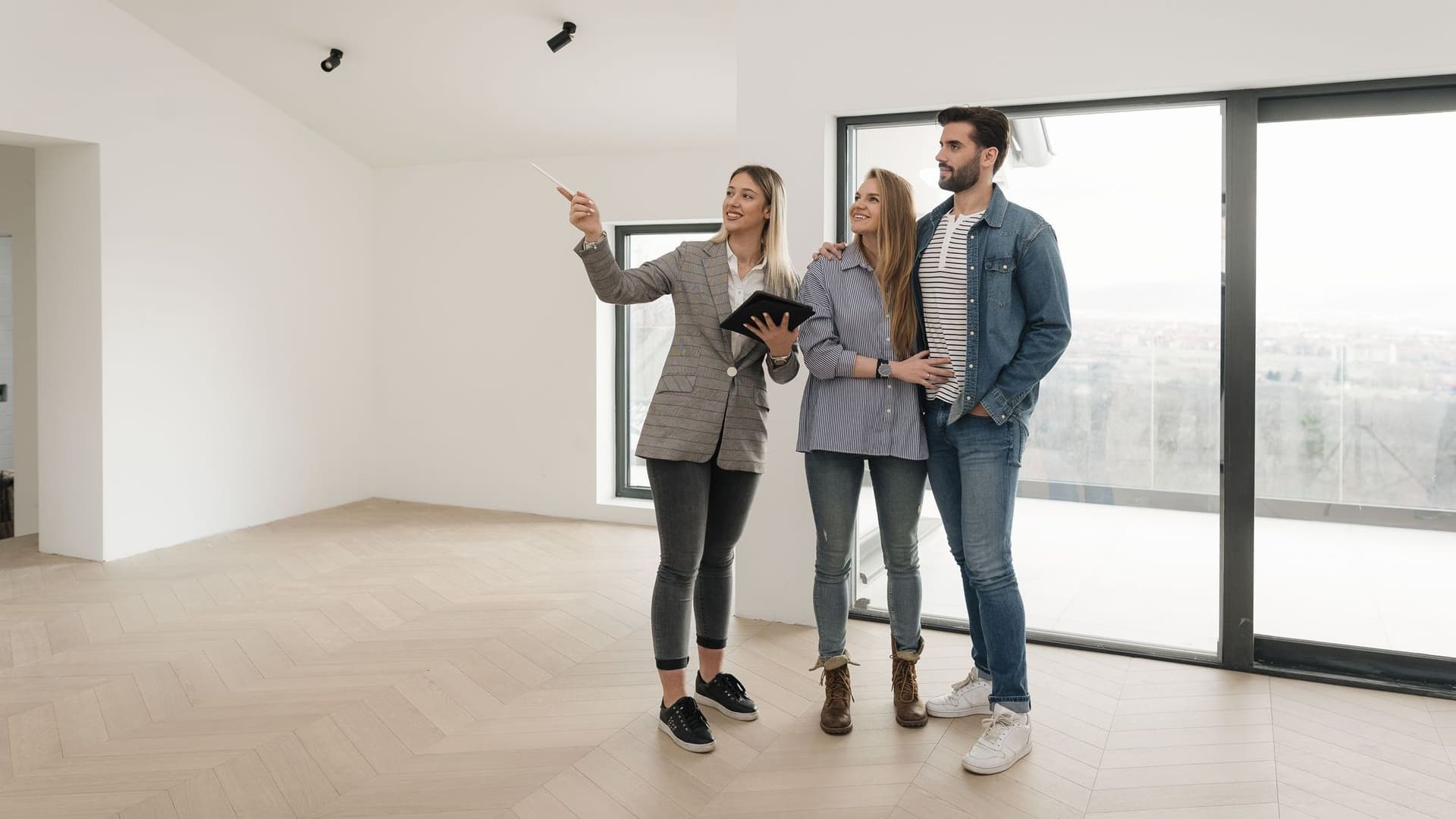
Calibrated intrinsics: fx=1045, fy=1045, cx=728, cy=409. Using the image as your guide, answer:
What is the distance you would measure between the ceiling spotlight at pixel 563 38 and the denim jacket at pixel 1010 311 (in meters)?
2.59

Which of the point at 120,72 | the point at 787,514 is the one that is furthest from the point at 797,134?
the point at 120,72

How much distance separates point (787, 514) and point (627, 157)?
273 centimetres

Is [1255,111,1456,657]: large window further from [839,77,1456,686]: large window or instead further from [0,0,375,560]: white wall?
[0,0,375,560]: white wall

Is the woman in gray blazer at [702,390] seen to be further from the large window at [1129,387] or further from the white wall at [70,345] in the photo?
the white wall at [70,345]

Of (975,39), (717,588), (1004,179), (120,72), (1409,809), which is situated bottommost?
(1409,809)

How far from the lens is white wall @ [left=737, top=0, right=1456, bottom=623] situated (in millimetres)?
3123

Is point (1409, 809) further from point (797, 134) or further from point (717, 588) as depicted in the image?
point (797, 134)

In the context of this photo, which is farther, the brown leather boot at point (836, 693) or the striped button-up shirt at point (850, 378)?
the brown leather boot at point (836, 693)

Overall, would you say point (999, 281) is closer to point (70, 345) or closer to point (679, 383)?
point (679, 383)

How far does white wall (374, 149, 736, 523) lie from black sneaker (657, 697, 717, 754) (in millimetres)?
3122

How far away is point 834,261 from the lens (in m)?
2.81

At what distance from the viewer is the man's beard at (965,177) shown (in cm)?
266

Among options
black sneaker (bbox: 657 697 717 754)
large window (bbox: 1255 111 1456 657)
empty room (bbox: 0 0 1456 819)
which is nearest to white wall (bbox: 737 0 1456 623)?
empty room (bbox: 0 0 1456 819)

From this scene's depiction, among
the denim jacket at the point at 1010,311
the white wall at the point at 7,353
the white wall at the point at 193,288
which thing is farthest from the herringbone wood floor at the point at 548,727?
the white wall at the point at 7,353
